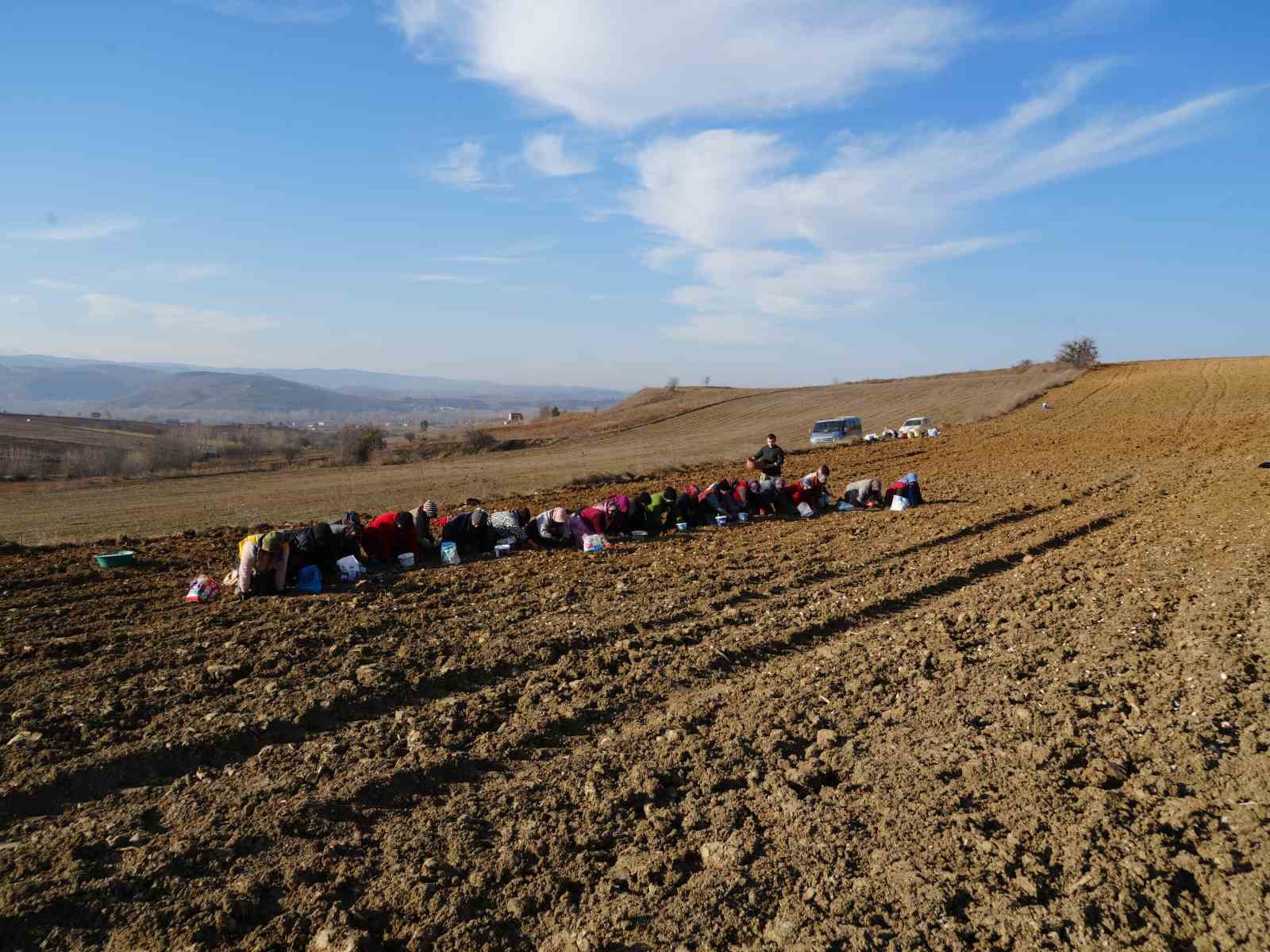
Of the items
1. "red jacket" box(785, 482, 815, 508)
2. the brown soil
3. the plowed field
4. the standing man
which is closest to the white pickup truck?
the brown soil

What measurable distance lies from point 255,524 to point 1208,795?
48.8ft

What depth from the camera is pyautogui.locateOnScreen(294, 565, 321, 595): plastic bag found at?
350 inches

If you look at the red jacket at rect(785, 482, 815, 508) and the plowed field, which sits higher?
the red jacket at rect(785, 482, 815, 508)

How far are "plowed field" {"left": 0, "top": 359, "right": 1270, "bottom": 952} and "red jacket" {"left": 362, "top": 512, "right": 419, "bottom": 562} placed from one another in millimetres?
1134

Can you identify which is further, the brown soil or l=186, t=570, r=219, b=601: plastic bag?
A: the brown soil

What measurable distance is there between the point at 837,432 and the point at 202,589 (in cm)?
2775

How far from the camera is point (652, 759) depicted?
5.01 meters

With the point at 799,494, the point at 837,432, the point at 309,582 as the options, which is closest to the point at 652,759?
the point at 309,582

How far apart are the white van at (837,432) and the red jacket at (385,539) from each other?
2419cm

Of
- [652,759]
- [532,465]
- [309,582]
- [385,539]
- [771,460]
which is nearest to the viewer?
[652,759]

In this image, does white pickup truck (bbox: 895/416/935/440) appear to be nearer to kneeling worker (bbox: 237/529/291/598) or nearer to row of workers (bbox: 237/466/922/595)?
row of workers (bbox: 237/466/922/595)

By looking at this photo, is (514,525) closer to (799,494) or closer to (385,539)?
(385,539)

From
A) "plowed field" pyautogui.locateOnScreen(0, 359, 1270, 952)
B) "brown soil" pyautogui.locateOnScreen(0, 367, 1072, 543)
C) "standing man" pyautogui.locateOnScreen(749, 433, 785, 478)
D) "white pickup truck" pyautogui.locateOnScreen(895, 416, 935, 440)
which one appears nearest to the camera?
"plowed field" pyautogui.locateOnScreen(0, 359, 1270, 952)

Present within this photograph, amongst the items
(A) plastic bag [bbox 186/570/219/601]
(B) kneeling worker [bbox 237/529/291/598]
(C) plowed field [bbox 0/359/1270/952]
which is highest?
(B) kneeling worker [bbox 237/529/291/598]
